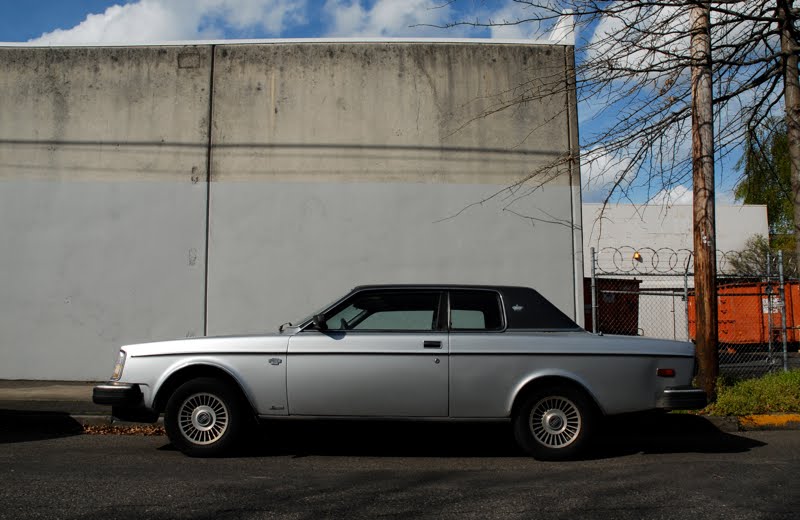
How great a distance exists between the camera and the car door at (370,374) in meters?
6.02

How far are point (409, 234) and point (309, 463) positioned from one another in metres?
5.44

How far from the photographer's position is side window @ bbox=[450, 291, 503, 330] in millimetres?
6312

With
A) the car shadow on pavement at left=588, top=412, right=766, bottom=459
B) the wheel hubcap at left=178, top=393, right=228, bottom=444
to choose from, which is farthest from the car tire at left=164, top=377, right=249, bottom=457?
the car shadow on pavement at left=588, top=412, right=766, bottom=459

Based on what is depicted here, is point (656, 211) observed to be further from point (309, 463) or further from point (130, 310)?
point (309, 463)

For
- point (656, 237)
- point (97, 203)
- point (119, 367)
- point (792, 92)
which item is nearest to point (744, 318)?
point (656, 237)

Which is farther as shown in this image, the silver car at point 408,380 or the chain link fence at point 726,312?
the chain link fence at point 726,312

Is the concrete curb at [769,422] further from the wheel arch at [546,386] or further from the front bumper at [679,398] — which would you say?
the wheel arch at [546,386]

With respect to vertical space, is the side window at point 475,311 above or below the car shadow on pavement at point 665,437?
above

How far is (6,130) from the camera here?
11375mm

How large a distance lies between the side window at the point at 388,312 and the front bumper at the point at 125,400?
5.73 feet

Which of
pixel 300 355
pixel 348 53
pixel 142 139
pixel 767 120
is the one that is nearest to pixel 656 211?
pixel 767 120

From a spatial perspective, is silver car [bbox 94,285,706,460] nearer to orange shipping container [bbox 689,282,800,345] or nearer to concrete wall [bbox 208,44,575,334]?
concrete wall [bbox 208,44,575,334]

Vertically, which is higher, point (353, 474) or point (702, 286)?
point (702, 286)

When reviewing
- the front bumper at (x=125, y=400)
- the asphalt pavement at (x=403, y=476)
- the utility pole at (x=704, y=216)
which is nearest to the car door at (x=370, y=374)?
the asphalt pavement at (x=403, y=476)
